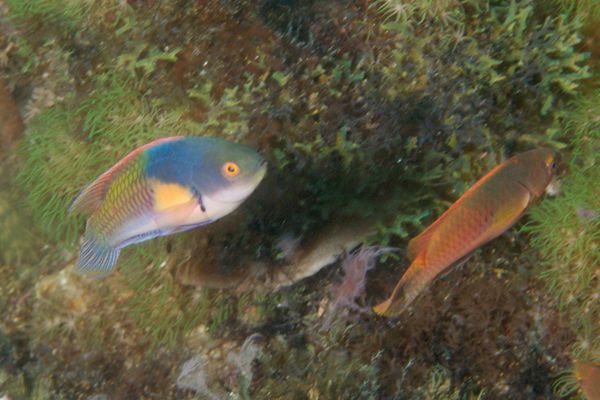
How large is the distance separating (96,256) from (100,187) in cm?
36

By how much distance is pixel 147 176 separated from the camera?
239cm

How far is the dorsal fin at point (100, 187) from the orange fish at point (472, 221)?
1306mm

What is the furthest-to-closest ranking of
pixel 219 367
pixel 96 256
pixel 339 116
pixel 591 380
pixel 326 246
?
1. pixel 219 367
2. pixel 326 246
3. pixel 339 116
4. pixel 591 380
5. pixel 96 256

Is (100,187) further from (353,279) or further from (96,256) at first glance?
(353,279)

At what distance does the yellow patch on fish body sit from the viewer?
2359mm

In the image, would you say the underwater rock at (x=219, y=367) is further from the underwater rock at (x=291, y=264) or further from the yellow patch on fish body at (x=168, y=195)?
the yellow patch on fish body at (x=168, y=195)

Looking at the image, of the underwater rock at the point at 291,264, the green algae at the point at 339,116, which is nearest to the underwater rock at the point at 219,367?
the green algae at the point at 339,116

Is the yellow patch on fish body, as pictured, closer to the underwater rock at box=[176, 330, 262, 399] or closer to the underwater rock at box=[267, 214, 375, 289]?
the underwater rock at box=[267, 214, 375, 289]

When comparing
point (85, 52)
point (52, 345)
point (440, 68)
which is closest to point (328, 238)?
point (440, 68)

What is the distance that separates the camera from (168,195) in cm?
237

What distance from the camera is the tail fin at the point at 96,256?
2.58 m

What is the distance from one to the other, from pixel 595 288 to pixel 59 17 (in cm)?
462

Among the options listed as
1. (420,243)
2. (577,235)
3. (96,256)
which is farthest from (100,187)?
(577,235)

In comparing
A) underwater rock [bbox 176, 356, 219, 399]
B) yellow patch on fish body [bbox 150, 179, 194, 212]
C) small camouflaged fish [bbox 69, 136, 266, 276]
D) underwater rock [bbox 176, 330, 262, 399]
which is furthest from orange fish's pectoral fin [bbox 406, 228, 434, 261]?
underwater rock [bbox 176, 356, 219, 399]
